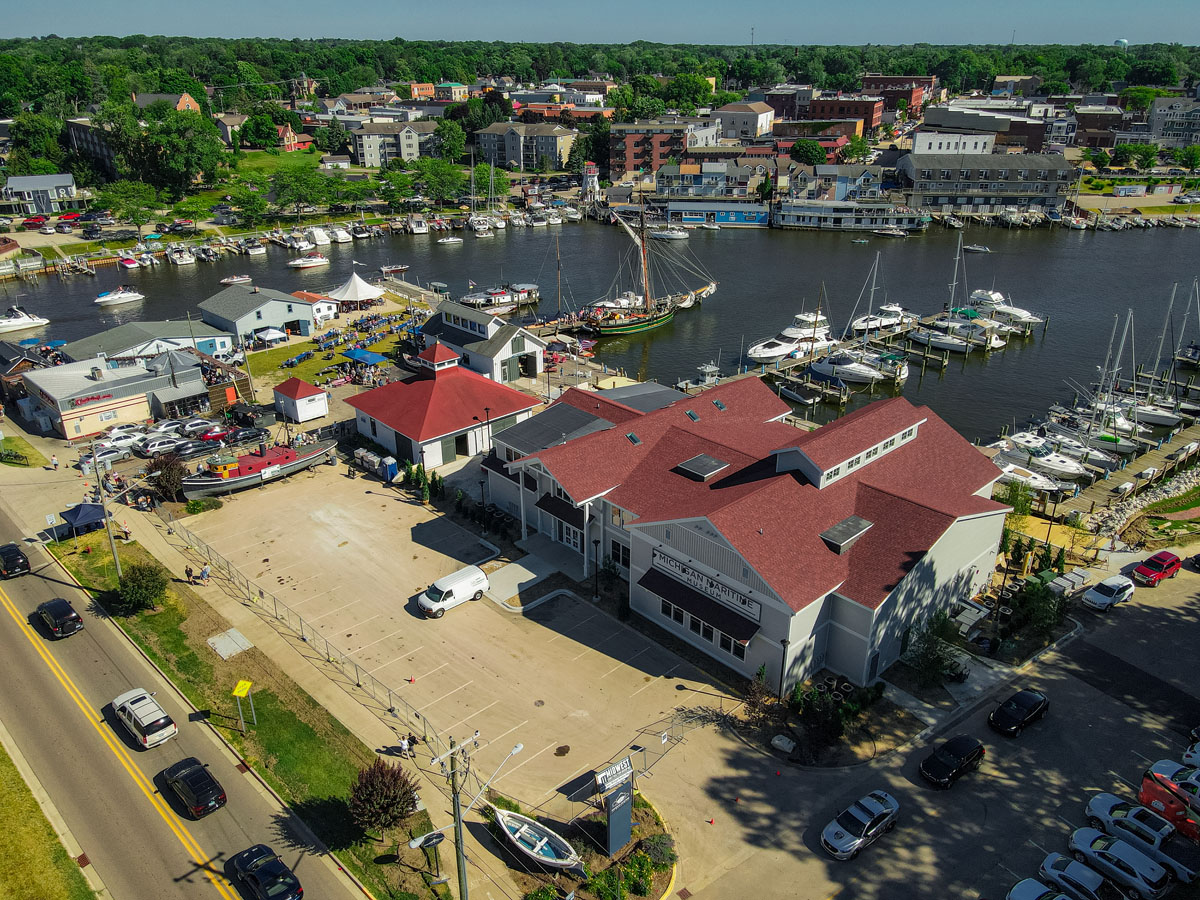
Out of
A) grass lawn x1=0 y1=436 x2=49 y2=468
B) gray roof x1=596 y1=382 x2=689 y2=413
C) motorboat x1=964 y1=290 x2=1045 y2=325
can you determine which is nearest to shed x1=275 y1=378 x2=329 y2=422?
grass lawn x1=0 y1=436 x2=49 y2=468

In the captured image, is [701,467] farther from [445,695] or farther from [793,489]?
[445,695]

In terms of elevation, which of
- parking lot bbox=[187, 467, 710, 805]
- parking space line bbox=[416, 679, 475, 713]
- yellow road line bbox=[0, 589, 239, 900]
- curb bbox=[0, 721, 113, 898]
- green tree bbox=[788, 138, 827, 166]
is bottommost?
curb bbox=[0, 721, 113, 898]

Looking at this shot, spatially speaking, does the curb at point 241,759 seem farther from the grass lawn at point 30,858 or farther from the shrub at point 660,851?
the shrub at point 660,851

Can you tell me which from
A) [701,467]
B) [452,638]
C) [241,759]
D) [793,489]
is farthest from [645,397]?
[241,759]

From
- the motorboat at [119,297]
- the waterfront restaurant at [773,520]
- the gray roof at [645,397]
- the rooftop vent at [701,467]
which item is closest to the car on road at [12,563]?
the waterfront restaurant at [773,520]

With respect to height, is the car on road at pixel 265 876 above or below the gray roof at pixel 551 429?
below

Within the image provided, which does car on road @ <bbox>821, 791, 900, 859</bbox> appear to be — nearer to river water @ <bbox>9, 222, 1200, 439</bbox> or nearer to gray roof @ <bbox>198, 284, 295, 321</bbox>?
river water @ <bbox>9, 222, 1200, 439</bbox>
